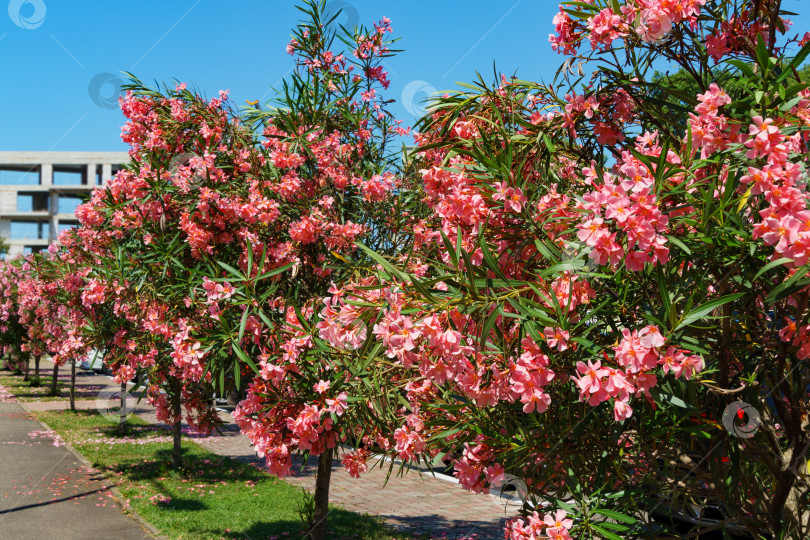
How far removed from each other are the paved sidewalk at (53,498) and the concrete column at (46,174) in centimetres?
4902

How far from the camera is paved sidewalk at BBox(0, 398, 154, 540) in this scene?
829cm

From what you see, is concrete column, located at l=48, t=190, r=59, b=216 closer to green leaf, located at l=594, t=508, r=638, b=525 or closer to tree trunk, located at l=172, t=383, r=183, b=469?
tree trunk, located at l=172, t=383, r=183, b=469

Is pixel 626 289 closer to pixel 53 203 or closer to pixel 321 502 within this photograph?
pixel 321 502

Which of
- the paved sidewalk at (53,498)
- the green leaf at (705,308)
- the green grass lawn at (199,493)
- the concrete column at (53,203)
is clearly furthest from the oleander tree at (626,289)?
the concrete column at (53,203)

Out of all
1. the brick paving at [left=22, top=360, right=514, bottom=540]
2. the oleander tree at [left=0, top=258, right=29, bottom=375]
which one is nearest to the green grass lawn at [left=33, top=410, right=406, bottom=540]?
the brick paving at [left=22, top=360, right=514, bottom=540]

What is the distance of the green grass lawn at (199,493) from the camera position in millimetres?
8711

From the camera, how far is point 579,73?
3096 mm

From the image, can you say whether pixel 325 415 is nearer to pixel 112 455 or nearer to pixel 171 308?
pixel 171 308

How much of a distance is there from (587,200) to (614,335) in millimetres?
564

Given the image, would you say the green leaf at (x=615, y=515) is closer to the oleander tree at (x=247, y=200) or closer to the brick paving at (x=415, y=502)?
the oleander tree at (x=247, y=200)

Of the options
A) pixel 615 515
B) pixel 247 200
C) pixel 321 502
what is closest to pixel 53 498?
pixel 321 502

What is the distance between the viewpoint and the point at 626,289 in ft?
8.43

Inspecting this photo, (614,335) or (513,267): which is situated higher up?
(513,267)

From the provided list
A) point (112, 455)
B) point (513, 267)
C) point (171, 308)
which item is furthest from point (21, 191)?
point (513, 267)
